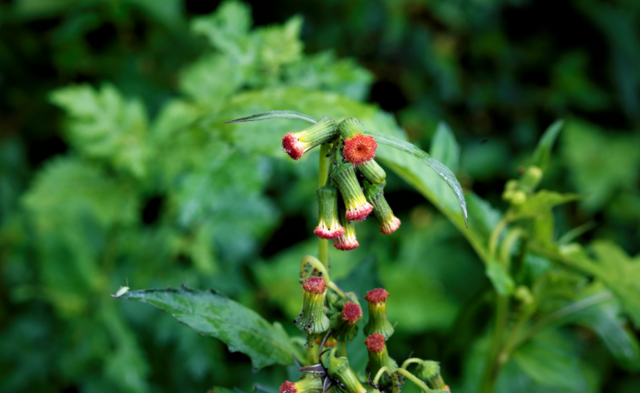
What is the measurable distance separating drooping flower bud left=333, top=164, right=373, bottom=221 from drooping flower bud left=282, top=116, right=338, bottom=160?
64 mm

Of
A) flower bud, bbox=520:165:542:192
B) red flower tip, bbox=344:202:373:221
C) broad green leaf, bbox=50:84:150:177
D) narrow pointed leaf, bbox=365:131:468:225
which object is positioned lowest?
broad green leaf, bbox=50:84:150:177

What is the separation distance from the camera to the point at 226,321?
1.05 metres

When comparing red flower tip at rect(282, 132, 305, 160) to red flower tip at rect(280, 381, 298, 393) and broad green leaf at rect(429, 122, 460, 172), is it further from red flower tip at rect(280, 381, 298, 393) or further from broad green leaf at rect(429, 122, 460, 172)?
broad green leaf at rect(429, 122, 460, 172)

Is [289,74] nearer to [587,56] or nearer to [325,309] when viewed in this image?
[325,309]

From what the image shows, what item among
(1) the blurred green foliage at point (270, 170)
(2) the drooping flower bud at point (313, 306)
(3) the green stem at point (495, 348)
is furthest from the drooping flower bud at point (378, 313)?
(3) the green stem at point (495, 348)

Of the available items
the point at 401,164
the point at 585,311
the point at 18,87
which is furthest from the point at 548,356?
the point at 18,87

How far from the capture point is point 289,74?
2.19m

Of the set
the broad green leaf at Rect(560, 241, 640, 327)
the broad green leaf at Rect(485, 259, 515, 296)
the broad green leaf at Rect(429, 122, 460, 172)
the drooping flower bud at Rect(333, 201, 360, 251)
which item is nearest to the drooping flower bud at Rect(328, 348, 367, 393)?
the drooping flower bud at Rect(333, 201, 360, 251)

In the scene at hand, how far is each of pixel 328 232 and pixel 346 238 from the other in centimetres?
5

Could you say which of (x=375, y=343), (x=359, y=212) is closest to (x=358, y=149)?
(x=359, y=212)

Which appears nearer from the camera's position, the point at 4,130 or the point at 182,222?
the point at 182,222

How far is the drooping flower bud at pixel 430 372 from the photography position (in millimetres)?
979

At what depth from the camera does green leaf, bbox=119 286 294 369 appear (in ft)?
3.20

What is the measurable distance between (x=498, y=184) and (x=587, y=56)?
1.17 metres
